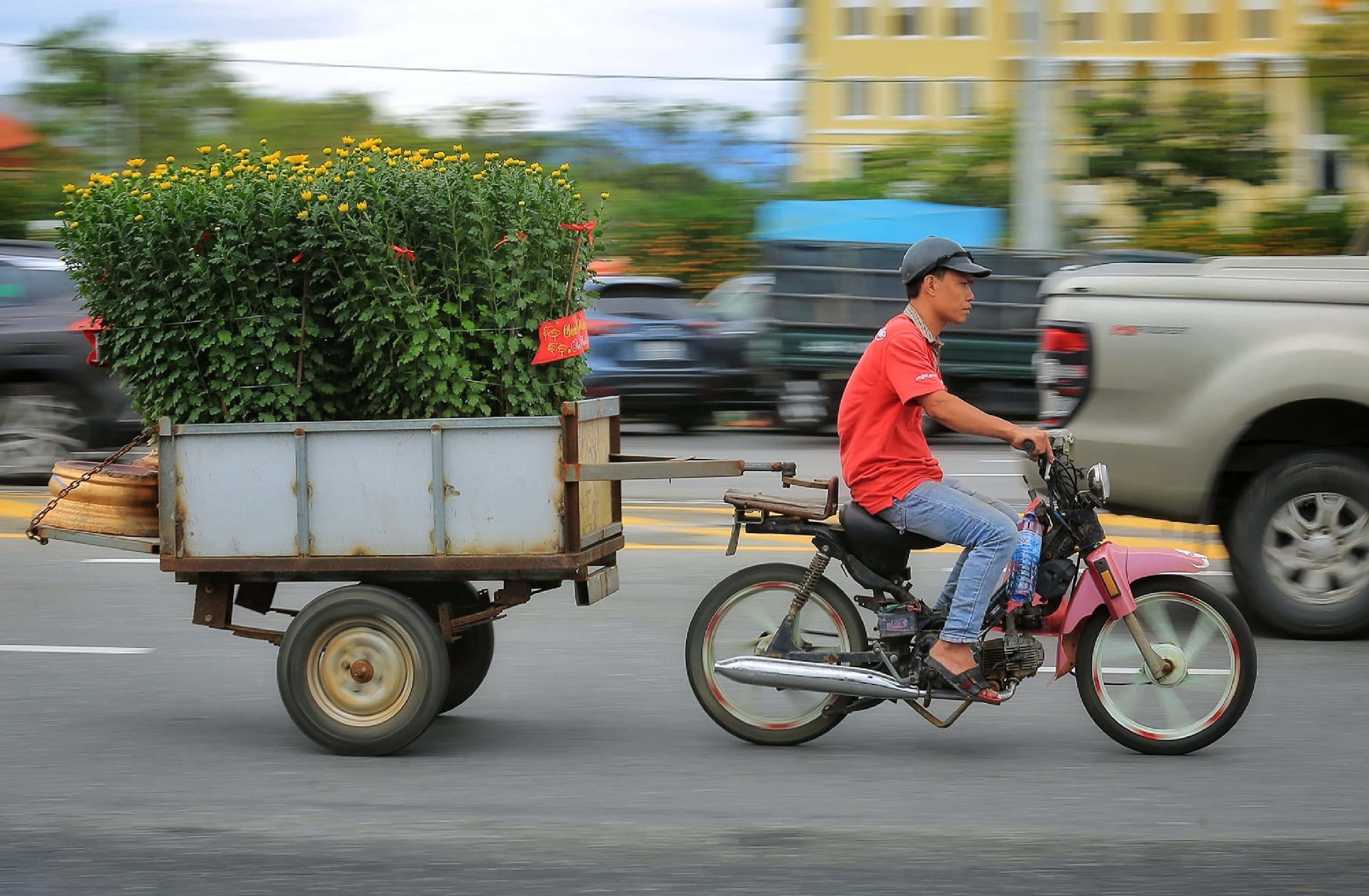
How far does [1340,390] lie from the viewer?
7.56 metres

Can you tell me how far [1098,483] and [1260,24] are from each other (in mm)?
61950

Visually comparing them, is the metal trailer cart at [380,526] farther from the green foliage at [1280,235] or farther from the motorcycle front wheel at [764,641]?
the green foliage at [1280,235]

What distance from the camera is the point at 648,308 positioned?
18.0m

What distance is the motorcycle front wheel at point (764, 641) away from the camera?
19.6 ft

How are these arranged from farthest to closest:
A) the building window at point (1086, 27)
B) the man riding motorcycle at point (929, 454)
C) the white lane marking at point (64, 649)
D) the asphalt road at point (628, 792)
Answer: the building window at point (1086, 27), the white lane marking at point (64, 649), the man riding motorcycle at point (929, 454), the asphalt road at point (628, 792)

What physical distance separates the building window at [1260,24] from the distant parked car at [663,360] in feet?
166

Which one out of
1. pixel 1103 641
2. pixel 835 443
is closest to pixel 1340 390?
pixel 1103 641

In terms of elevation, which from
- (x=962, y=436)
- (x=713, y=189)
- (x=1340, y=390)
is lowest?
(x=962, y=436)

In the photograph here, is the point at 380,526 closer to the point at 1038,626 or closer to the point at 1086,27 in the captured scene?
the point at 1038,626

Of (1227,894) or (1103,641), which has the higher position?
(1103,641)

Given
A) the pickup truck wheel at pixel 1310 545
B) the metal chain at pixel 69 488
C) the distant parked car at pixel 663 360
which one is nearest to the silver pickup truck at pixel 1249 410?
the pickup truck wheel at pixel 1310 545

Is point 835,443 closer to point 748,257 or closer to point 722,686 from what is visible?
point 722,686

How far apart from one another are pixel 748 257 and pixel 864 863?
26.8 meters

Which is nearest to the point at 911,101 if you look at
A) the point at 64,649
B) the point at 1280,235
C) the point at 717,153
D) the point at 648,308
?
the point at 717,153
